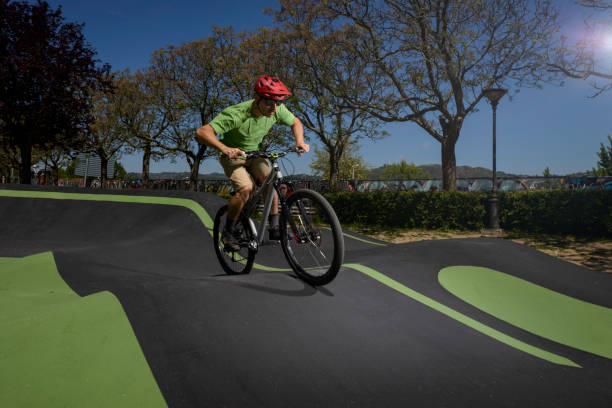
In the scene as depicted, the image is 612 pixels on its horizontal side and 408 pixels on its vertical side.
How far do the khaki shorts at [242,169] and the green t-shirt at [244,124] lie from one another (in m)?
0.19

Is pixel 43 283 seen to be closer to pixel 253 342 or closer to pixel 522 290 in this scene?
pixel 253 342

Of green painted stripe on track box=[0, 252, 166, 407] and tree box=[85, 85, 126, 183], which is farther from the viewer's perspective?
tree box=[85, 85, 126, 183]

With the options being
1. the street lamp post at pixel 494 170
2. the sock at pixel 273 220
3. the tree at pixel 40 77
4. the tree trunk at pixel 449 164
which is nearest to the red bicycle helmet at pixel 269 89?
the sock at pixel 273 220

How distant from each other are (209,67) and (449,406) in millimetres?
28002

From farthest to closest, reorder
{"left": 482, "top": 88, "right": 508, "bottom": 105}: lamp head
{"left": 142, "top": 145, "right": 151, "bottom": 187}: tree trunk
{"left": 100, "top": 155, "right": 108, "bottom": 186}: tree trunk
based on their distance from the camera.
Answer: {"left": 100, "top": 155, "right": 108, "bottom": 186}: tree trunk → {"left": 142, "top": 145, "right": 151, "bottom": 187}: tree trunk → {"left": 482, "top": 88, "right": 508, "bottom": 105}: lamp head

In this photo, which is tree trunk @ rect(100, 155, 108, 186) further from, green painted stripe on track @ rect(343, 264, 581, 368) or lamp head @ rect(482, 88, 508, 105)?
green painted stripe on track @ rect(343, 264, 581, 368)

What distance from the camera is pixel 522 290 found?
14.6ft

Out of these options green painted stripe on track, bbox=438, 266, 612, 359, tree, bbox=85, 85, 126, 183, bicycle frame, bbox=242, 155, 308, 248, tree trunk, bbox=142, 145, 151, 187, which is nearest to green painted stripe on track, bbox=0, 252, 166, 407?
bicycle frame, bbox=242, 155, 308, 248

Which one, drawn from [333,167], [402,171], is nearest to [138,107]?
[333,167]

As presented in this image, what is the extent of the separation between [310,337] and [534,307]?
3029mm

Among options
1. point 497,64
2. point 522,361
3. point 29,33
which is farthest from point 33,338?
point 29,33

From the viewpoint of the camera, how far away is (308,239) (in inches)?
136

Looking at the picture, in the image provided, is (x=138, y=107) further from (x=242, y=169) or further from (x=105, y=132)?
(x=242, y=169)

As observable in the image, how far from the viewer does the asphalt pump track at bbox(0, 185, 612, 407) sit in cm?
187
